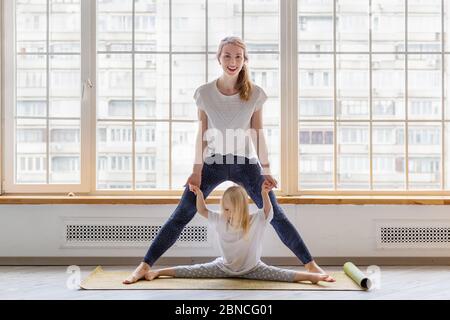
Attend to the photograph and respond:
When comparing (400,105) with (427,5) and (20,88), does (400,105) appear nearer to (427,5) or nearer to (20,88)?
(427,5)

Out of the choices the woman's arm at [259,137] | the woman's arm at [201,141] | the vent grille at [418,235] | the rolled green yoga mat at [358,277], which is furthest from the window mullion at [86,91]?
the vent grille at [418,235]

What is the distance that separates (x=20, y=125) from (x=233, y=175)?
1.58 metres

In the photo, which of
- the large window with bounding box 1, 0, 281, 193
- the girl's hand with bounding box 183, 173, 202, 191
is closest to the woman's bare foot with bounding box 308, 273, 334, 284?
the girl's hand with bounding box 183, 173, 202, 191

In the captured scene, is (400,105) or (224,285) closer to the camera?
(224,285)

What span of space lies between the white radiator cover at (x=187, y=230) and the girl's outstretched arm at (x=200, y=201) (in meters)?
0.44

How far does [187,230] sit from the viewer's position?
139 inches

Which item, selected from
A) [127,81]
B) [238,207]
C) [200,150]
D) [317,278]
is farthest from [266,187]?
[127,81]

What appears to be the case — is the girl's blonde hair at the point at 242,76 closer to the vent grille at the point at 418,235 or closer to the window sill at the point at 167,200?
the window sill at the point at 167,200

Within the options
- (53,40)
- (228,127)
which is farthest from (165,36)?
(228,127)

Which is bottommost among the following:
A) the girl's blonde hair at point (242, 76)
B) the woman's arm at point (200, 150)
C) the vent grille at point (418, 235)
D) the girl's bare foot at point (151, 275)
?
the girl's bare foot at point (151, 275)

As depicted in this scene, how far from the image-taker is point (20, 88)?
12.3ft

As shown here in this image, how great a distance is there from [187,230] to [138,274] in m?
0.58

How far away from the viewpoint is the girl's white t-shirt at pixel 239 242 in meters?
3.01

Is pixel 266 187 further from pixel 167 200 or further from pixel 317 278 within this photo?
pixel 167 200
